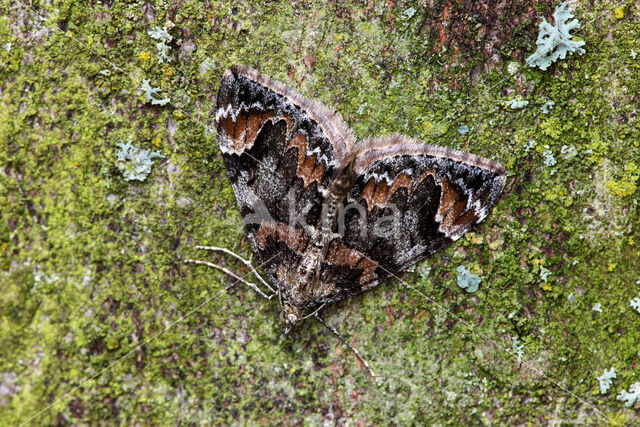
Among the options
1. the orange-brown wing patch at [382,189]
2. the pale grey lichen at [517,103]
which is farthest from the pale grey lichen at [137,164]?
the pale grey lichen at [517,103]

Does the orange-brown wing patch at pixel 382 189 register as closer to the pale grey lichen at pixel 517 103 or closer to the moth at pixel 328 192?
the moth at pixel 328 192

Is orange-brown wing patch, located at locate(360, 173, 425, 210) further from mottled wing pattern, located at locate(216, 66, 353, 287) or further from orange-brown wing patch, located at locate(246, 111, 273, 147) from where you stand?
orange-brown wing patch, located at locate(246, 111, 273, 147)

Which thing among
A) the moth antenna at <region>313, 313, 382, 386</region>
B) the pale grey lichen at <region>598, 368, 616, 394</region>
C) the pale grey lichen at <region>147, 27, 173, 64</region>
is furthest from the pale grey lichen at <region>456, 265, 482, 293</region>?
the pale grey lichen at <region>147, 27, 173, 64</region>

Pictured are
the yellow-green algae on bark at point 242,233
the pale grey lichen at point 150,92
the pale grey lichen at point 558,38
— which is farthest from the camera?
the pale grey lichen at point 150,92

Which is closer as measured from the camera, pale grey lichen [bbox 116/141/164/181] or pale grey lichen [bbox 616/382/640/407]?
pale grey lichen [bbox 616/382/640/407]

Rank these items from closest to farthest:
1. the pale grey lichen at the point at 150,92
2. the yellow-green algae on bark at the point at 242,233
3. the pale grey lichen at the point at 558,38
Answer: the pale grey lichen at the point at 558,38 < the yellow-green algae on bark at the point at 242,233 < the pale grey lichen at the point at 150,92

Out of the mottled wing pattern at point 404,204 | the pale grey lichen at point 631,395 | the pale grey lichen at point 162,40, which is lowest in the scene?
the pale grey lichen at point 631,395

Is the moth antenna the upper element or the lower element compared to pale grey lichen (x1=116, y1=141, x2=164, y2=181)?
lower

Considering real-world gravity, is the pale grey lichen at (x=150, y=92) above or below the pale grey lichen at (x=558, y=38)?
below
